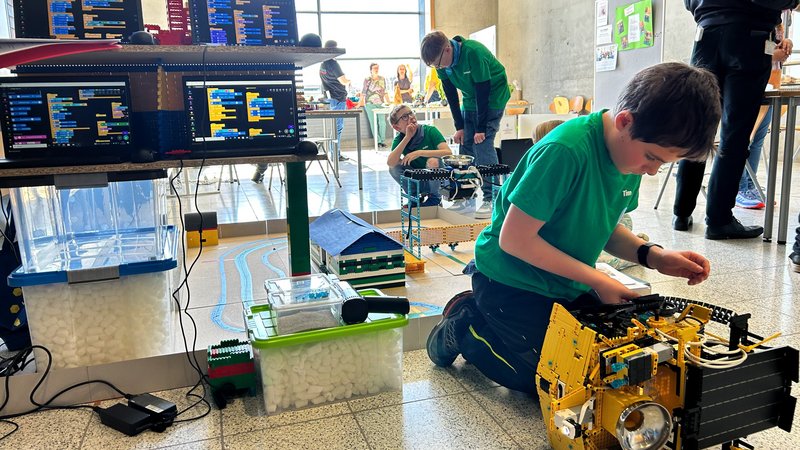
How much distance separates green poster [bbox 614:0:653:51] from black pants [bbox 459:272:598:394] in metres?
6.23

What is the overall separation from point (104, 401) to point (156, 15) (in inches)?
362

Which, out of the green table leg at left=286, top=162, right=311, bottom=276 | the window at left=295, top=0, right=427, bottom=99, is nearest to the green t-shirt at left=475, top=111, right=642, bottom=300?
the green table leg at left=286, top=162, right=311, bottom=276

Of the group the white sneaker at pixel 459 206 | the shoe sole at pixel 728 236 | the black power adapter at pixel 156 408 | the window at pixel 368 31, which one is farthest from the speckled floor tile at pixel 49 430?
the window at pixel 368 31

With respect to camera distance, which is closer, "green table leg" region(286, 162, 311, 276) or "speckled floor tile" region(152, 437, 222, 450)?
"speckled floor tile" region(152, 437, 222, 450)

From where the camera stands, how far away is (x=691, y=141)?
4.18 feet

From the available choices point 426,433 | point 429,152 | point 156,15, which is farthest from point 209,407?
point 156,15

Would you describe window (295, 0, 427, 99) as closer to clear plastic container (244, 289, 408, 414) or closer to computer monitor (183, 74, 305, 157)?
computer monitor (183, 74, 305, 157)

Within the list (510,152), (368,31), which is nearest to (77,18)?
(510,152)

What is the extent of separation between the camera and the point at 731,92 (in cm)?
323

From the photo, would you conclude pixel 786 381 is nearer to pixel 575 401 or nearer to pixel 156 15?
pixel 575 401

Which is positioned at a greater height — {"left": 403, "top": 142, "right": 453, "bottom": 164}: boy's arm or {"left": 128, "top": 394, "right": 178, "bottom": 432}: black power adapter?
{"left": 403, "top": 142, "right": 453, "bottom": 164}: boy's arm

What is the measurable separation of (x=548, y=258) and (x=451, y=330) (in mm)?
462

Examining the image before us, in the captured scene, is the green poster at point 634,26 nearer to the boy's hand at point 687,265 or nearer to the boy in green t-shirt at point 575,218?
the boy in green t-shirt at point 575,218

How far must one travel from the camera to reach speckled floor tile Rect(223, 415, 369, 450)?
1472 mm
